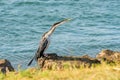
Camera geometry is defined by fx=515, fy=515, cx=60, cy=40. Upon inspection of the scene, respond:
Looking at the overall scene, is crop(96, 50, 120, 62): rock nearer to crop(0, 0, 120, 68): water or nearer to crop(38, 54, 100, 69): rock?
crop(38, 54, 100, 69): rock

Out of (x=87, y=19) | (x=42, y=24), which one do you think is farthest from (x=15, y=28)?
(x=87, y=19)

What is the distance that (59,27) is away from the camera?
80.2 ft

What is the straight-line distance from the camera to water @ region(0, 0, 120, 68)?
20.2m

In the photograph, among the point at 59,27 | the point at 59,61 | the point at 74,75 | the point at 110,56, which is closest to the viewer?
the point at 74,75

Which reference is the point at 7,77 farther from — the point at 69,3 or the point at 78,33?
the point at 69,3

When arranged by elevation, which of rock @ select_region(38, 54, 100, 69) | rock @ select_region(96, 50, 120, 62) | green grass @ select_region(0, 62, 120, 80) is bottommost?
rock @ select_region(96, 50, 120, 62)

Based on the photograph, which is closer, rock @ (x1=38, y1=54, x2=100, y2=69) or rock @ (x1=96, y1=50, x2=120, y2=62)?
rock @ (x1=38, y1=54, x2=100, y2=69)

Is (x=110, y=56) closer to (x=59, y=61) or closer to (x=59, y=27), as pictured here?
(x=59, y=61)

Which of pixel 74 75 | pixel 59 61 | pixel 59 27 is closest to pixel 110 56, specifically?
pixel 59 61

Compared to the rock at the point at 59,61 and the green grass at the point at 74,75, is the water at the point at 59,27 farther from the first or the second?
the green grass at the point at 74,75

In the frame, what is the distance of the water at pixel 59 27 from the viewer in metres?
20.2

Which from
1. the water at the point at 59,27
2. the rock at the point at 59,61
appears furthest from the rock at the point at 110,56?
the water at the point at 59,27

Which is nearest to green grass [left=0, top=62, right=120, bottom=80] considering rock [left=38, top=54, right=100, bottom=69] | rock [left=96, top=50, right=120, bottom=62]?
rock [left=38, top=54, right=100, bottom=69]

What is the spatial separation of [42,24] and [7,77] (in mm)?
16790
